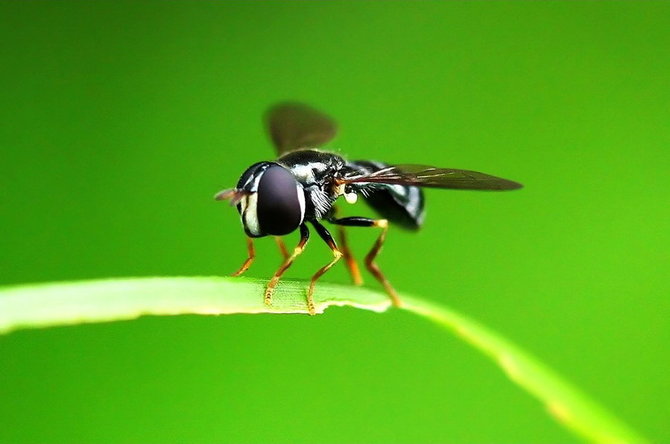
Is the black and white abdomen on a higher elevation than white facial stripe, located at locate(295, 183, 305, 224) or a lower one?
lower

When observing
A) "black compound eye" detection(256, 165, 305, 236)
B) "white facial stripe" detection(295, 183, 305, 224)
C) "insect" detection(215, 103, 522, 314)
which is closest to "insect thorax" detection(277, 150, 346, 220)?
"insect" detection(215, 103, 522, 314)

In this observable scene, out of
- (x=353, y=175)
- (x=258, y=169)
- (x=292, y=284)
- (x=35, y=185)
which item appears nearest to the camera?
(x=292, y=284)

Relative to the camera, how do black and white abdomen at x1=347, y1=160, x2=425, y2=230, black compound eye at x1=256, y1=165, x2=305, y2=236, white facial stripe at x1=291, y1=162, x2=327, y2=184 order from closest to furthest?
black compound eye at x1=256, y1=165, x2=305, y2=236 < white facial stripe at x1=291, y1=162, x2=327, y2=184 < black and white abdomen at x1=347, y1=160, x2=425, y2=230

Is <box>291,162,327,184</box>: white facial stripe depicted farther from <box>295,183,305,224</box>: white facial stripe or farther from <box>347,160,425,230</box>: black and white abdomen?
<box>347,160,425,230</box>: black and white abdomen

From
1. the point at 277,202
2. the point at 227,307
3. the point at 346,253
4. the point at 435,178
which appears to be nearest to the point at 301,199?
the point at 277,202

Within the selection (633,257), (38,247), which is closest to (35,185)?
(38,247)

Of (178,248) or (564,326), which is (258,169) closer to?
(178,248)

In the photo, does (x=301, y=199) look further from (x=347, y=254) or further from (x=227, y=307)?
(x=227, y=307)
